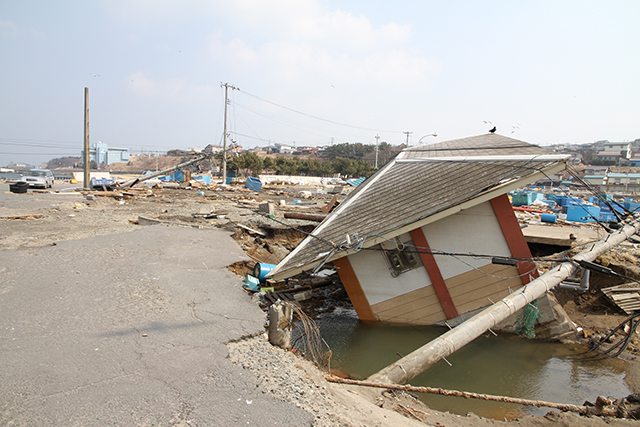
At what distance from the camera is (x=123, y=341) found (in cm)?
525

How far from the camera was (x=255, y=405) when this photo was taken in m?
Result: 3.99

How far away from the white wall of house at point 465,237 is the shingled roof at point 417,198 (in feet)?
2.84

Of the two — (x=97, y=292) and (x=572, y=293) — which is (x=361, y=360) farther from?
(x=572, y=293)

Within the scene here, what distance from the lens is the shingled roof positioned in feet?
26.4

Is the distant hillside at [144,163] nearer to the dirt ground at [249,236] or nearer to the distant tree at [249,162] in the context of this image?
the distant tree at [249,162]

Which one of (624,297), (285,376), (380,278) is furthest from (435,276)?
(285,376)

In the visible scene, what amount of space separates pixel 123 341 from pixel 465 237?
25.4 ft

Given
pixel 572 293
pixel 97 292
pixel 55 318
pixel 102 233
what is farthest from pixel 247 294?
pixel 572 293

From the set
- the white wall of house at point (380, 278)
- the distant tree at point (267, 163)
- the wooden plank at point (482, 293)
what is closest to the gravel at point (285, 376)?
the white wall of house at point (380, 278)

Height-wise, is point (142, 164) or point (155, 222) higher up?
point (142, 164)

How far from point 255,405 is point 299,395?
562mm

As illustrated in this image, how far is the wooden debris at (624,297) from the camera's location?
9.55 meters

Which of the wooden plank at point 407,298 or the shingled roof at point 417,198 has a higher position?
the shingled roof at point 417,198

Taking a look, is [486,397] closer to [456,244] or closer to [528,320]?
[456,244]
